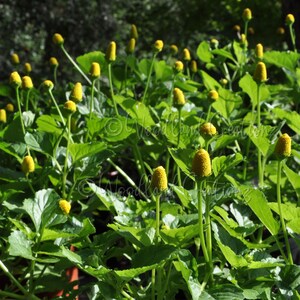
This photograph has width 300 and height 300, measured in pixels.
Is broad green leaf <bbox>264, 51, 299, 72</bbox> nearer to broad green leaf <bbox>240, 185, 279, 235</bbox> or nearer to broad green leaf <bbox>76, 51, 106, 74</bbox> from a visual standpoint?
broad green leaf <bbox>76, 51, 106, 74</bbox>

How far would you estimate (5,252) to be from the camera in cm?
115


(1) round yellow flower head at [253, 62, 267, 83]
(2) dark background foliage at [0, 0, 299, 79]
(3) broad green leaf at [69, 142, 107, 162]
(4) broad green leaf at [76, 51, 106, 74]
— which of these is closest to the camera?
(3) broad green leaf at [69, 142, 107, 162]

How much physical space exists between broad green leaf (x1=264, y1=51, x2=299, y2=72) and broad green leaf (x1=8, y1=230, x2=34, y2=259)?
832 mm

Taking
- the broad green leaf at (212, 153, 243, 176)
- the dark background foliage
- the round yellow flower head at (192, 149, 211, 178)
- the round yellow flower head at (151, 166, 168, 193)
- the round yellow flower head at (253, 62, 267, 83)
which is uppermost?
the round yellow flower head at (192, 149, 211, 178)

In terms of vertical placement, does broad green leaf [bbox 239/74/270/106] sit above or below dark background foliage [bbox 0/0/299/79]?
above

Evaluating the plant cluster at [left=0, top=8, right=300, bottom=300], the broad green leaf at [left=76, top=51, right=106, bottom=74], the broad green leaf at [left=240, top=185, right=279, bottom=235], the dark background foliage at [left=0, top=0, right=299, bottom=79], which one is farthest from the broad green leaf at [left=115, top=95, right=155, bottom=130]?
the dark background foliage at [left=0, top=0, right=299, bottom=79]

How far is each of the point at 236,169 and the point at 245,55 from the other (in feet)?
1.58

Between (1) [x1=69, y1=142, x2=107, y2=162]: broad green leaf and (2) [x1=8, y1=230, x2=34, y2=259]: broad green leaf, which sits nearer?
(2) [x1=8, y1=230, x2=34, y2=259]: broad green leaf

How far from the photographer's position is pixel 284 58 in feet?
5.15

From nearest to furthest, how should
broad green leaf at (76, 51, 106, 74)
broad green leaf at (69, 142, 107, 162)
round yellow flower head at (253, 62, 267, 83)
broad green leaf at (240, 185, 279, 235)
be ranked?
broad green leaf at (240, 185, 279, 235) → broad green leaf at (69, 142, 107, 162) → round yellow flower head at (253, 62, 267, 83) → broad green leaf at (76, 51, 106, 74)

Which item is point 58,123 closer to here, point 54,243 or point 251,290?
point 54,243

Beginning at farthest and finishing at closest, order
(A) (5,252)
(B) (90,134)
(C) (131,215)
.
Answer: (B) (90,134) → (A) (5,252) → (C) (131,215)

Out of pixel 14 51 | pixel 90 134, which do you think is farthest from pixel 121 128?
pixel 14 51

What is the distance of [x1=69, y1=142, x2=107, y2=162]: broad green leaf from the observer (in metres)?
1.13
